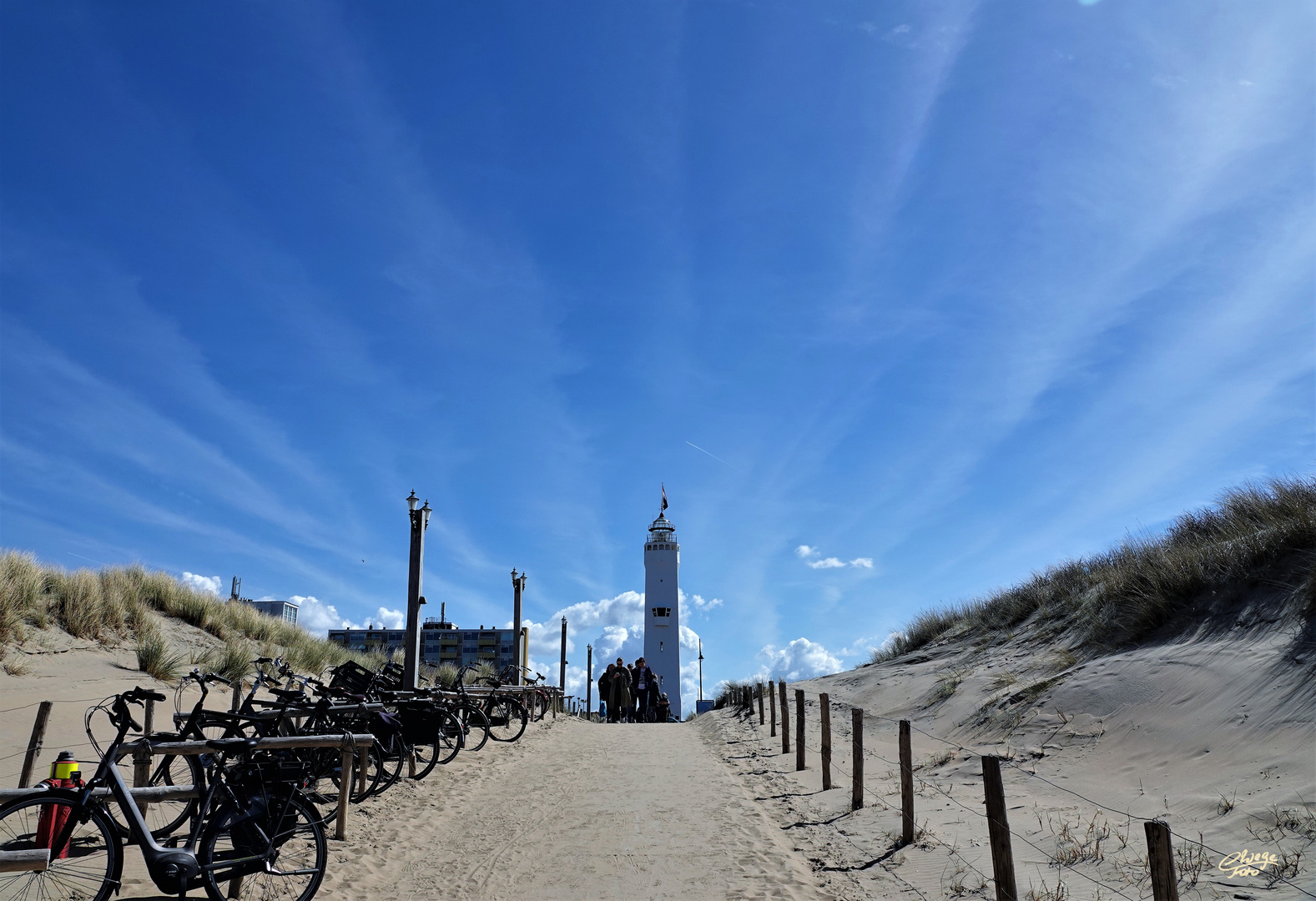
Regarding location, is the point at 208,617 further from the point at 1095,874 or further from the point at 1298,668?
the point at 1298,668

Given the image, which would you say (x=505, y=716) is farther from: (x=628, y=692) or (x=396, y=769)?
(x=628, y=692)

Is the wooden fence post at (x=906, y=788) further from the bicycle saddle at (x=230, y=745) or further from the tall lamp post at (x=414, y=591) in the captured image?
the tall lamp post at (x=414, y=591)

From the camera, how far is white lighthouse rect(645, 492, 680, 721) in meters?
50.4

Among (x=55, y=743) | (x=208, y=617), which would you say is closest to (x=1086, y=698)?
(x=55, y=743)

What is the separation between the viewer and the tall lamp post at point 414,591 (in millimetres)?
15016

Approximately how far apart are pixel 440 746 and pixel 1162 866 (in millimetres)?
9805

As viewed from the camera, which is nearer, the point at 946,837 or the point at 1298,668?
the point at 946,837

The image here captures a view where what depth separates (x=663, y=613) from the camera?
52.3 meters

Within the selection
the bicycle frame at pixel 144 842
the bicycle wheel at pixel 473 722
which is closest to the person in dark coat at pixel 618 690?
the bicycle wheel at pixel 473 722

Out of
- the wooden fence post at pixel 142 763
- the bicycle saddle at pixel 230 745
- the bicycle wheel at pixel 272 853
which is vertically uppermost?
the bicycle saddle at pixel 230 745

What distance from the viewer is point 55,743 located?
9828 mm

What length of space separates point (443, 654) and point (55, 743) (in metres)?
79.6

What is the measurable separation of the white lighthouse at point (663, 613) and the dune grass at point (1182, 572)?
110 feet

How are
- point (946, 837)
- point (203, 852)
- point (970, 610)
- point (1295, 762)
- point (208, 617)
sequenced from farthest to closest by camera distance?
point (970, 610) → point (208, 617) → point (946, 837) → point (1295, 762) → point (203, 852)
